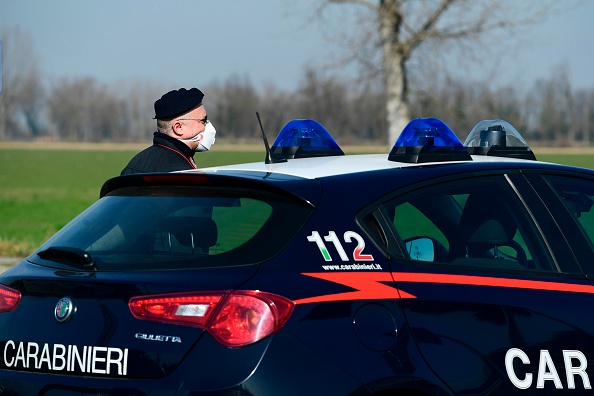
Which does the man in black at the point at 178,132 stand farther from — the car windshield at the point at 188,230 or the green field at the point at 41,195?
the green field at the point at 41,195

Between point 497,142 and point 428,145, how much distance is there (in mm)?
1258

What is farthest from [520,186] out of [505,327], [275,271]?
[275,271]

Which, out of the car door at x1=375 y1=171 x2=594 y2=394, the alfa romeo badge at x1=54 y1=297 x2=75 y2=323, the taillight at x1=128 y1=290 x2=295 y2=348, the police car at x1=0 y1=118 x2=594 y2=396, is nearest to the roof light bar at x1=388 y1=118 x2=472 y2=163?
the police car at x1=0 y1=118 x2=594 y2=396

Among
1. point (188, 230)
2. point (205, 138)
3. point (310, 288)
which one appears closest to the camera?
point (310, 288)

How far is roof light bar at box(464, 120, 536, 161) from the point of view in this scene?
5047 millimetres

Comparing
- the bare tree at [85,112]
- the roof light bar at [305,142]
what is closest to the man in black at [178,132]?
the roof light bar at [305,142]

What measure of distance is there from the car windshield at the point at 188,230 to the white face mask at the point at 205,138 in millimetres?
2122

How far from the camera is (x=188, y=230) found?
347cm

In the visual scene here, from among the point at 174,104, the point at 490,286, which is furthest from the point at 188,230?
the point at 174,104

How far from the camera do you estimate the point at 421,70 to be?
28.7m

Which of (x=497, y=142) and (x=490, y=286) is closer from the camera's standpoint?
(x=490, y=286)

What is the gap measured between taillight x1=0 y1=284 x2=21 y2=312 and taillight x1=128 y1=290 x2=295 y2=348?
579 mm

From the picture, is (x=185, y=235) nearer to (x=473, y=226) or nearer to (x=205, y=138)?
(x=473, y=226)

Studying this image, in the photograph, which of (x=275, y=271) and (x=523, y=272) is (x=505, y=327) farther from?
(x=275, y=271)
